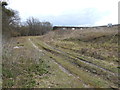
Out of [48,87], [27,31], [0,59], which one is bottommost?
[48,87]

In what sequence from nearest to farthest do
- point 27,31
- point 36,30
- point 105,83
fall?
point 105,83
point 27,31
point 36,30

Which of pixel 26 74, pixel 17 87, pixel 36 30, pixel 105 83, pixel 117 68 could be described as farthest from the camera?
pixel 36 30

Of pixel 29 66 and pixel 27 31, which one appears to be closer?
pixel 29 66

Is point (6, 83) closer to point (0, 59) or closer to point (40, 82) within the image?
point (40, 82)

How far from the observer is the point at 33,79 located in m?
6.52

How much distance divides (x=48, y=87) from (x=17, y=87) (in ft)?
4.75

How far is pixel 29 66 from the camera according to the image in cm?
841

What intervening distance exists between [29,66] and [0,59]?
2206 mm

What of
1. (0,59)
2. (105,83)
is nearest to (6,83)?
(0,59)

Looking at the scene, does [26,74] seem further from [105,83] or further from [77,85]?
[105,83]

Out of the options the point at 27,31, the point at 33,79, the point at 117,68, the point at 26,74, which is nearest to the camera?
the point at 33,79

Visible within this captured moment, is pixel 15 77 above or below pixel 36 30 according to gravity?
below

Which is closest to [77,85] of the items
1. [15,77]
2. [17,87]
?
[17,87]

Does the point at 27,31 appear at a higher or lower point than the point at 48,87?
higher
